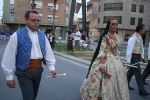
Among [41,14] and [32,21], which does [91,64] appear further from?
[41,14]

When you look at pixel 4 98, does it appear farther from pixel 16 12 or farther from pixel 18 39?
pixel 16 12

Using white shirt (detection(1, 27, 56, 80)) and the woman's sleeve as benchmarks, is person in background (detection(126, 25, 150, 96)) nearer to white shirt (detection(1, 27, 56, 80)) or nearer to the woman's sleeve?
the woman's sleeve

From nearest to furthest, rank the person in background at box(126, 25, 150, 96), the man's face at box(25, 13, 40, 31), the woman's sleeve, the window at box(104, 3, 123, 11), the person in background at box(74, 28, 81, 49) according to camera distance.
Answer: the man's face at box(25, 13, 40, 31), the woman's sleeve, the person in background at box(126, 25, 150, 96), the person in background at box(74, 28, 81, 49), the window at box(104, 3, 123, 11)

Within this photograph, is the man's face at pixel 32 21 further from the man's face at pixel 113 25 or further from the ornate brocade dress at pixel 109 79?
the man's face at pixel 113 25

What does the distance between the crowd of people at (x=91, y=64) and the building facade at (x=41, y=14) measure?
5000 centimetres

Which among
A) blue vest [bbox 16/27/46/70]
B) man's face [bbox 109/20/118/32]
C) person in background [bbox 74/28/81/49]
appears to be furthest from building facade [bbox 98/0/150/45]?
blue vest [bbox 16/27/46/70]

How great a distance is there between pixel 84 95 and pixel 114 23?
5.40ft

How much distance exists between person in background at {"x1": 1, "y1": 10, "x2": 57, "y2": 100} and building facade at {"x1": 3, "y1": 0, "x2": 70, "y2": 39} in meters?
51.6

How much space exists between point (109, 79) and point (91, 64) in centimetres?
60

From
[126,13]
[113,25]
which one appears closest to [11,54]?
[113,25]

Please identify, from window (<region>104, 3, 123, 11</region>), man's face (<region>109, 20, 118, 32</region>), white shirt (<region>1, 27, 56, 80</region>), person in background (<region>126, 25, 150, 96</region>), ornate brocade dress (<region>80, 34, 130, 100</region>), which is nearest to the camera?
white shirt (<region>1, 27, 56, 80</region>)

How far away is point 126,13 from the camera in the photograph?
177 ft

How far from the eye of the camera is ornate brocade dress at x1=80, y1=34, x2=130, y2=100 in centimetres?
452

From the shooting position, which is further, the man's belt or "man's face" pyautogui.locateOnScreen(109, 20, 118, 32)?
"man's face" pyautogui.locateOnScreen(109, 20, 118, 32)
